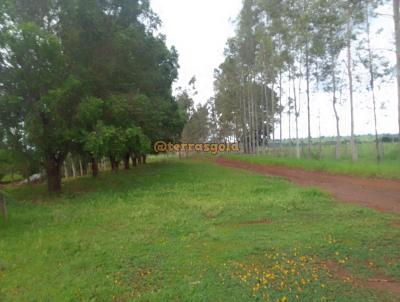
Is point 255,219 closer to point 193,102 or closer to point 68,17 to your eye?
point 68,17

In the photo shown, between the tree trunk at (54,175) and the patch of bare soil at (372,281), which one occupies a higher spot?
the tree trunk at (54,175)

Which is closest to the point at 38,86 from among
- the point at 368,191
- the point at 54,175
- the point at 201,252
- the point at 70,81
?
the point at 70,81

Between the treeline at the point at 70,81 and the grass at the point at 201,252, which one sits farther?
the treeline at the point at 70,81

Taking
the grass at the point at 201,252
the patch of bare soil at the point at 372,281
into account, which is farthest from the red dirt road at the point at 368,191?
the patch of bare soil at the point at 372,281

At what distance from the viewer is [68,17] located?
14.0m

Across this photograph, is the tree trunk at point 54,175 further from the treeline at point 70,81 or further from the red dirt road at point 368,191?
the red dirt road at point 368,191

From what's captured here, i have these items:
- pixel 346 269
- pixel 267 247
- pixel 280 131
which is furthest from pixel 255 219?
pixel 280 131

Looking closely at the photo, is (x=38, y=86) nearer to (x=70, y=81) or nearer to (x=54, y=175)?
(x=70, y=81)

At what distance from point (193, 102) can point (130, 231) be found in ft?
166

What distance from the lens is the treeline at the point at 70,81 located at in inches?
486

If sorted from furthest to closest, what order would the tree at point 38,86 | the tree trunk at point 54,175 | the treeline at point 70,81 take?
the tree trunk at point 54,175 < the treeline at point 70,81 < the tree at point 38,86

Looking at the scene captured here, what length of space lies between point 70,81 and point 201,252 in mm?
9084

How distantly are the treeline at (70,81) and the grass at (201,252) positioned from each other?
3847mm

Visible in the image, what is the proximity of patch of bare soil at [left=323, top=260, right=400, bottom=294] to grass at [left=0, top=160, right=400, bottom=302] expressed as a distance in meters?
0.10
